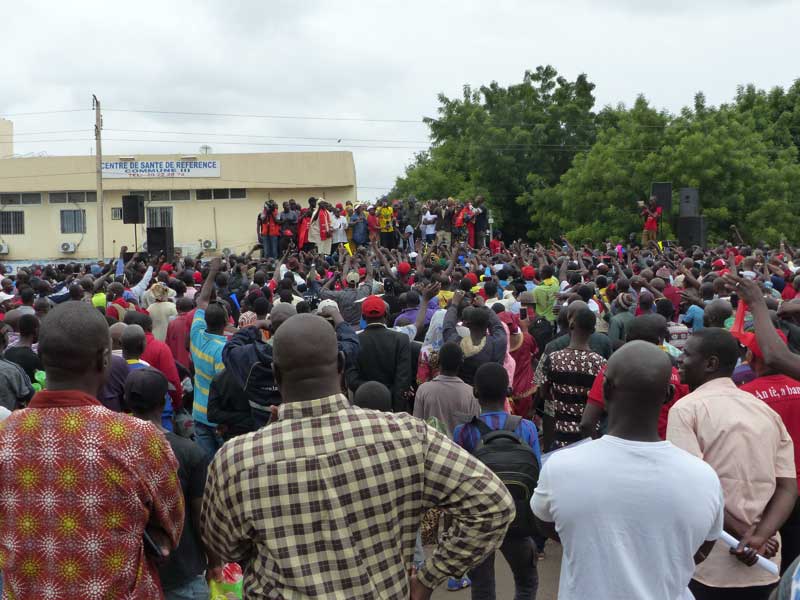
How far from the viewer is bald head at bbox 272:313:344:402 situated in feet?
9.21

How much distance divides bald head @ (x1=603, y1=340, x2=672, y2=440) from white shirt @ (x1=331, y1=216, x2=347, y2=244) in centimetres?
2032

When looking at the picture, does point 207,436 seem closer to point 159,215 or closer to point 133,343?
point 133,343

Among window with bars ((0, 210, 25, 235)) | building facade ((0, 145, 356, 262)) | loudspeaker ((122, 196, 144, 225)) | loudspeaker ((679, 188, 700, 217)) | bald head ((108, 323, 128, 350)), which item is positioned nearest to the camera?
bald head ((108, 323, 128, 350))

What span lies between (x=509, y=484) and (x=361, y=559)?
180 centimetres

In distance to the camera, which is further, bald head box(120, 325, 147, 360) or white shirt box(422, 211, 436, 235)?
white shirt box(422, 211, 436, 235)

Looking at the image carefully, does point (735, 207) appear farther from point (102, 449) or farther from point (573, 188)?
point (102, 449)

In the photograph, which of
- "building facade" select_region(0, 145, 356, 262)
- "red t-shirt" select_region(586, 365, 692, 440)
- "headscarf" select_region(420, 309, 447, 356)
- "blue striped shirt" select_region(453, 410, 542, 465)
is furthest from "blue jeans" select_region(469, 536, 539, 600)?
"building facade" select_region(0, 145, 356, 262)

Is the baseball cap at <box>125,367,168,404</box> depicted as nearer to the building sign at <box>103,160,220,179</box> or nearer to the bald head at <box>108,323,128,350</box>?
the bald head at <box>108,323,128,350</box>

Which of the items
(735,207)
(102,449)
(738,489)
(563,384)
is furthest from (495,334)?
(735,207)

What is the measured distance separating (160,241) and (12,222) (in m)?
22.2

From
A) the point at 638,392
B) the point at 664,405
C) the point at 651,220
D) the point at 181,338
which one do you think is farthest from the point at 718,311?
the point at 651,220

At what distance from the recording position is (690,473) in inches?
111

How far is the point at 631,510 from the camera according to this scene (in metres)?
2.77

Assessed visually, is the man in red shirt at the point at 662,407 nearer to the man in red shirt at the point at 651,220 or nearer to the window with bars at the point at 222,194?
the man in red shirt at the point at 651,220
